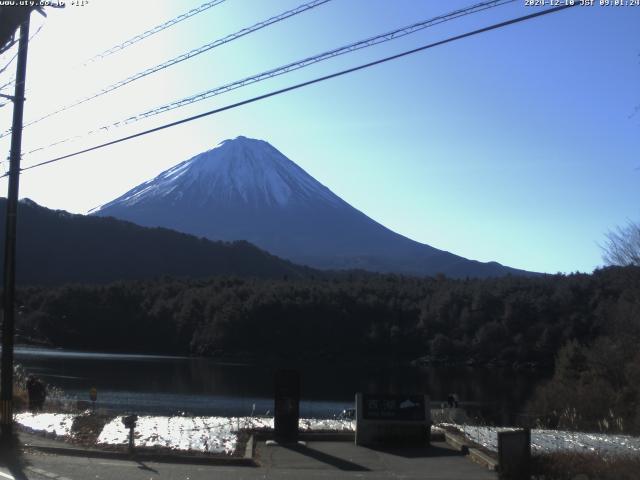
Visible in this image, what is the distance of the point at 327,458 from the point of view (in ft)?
42.9

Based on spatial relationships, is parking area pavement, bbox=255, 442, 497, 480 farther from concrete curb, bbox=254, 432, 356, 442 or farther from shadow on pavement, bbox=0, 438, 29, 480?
shadow on pavement, bbox=0, 438, 29, 480

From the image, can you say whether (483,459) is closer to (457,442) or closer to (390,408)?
(457,442)

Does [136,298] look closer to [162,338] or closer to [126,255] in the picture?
[162,338]

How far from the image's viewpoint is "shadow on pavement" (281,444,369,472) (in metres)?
12.3

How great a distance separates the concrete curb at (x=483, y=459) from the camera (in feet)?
39.8

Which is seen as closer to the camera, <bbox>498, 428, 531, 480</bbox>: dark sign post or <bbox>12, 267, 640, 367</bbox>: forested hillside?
<bbox>498, 428, 531, 480</bbox>: dark sign post

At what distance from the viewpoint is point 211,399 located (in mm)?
43156

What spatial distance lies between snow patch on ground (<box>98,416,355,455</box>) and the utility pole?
224cm

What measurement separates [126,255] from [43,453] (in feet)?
453

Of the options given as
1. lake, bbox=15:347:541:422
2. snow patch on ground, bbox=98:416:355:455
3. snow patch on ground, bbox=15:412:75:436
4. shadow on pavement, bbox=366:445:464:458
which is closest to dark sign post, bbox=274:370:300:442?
snow patch on ground, bbox=98:416:355:455

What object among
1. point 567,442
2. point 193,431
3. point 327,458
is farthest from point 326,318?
point 327,458

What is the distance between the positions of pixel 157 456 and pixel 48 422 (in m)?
4.34

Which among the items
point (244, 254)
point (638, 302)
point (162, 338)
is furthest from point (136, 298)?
point (638, 302)

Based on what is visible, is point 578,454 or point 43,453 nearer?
point 578,454
